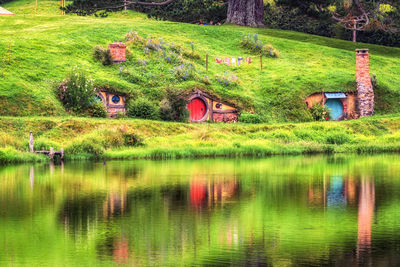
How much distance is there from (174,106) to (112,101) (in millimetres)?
4708

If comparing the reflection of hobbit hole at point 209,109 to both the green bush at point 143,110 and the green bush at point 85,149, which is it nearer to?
the green bush at point 143,110

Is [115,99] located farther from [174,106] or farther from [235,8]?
[235,8]

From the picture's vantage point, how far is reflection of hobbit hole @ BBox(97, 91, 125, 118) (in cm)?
6141

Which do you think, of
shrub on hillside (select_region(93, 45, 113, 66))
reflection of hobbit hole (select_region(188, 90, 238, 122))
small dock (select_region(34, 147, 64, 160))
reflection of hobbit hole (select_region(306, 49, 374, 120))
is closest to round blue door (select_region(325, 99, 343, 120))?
reflection of hobbit hole (select_region(306, 49, 374, 120))

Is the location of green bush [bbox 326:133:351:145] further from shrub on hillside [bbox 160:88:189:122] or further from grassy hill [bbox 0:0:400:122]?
shrub on hillside [bbox 160:88:189:122]

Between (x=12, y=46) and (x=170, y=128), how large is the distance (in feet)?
57.5

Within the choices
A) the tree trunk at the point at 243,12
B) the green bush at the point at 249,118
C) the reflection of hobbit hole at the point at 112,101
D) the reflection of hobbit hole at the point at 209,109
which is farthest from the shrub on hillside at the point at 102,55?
the tree trunk at the point at 243,12

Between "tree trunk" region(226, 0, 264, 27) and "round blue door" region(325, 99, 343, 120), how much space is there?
2265 cm

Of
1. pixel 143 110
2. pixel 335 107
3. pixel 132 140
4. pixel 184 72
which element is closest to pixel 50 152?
pixel 132 140

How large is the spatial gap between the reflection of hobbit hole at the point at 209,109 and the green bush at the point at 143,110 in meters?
3.58

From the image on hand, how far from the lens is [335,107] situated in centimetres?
6800

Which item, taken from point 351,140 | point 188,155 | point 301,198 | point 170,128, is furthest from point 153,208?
point 351,140

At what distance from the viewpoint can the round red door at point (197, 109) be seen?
206ft

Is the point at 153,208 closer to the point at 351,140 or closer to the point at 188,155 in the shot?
the point at 188,155
